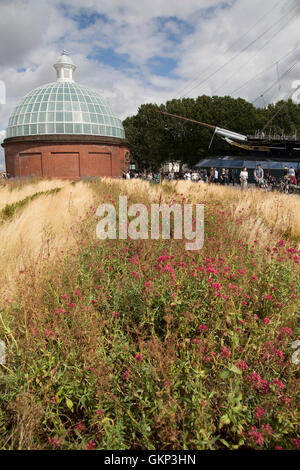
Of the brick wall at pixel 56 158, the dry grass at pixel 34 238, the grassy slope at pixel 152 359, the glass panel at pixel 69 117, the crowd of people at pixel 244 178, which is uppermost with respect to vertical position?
the glass panel at pixel 69 117

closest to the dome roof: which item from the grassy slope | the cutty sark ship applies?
the cutty sark ship

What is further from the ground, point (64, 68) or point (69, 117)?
point (64, 68)

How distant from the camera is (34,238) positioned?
5.20 m

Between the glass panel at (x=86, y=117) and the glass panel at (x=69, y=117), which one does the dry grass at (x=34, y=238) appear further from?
the glass panel at (x=86, y=117)

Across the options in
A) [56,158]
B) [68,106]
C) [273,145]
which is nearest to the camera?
[56,158]

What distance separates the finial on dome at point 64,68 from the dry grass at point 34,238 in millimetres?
36595

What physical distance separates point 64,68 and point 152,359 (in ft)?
140

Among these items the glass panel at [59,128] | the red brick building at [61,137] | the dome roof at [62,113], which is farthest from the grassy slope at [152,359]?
the dome roof at [62,113]

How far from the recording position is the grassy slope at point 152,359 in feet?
7.54

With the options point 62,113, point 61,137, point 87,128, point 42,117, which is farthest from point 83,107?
point 61,137

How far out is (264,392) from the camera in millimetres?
2479

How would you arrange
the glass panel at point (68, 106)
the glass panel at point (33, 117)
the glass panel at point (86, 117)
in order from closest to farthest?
1. the glass panel at point (33, 117)
2. the glass panel at point (68, 106)
3. the glass panel at point (86, 117)

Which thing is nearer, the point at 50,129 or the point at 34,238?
the point at 34,238

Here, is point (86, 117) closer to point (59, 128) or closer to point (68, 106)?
point (68, 106)
